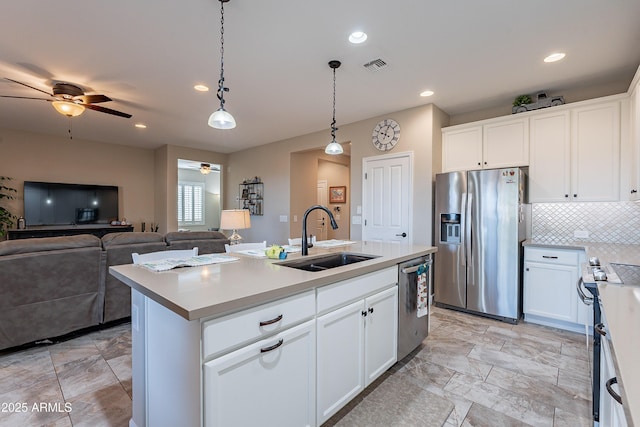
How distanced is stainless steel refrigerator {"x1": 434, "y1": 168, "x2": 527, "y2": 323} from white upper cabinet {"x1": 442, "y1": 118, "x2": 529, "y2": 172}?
12.3 inches

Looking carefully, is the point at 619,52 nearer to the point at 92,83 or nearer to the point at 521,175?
the point at 521,175

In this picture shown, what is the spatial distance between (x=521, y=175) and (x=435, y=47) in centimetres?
177

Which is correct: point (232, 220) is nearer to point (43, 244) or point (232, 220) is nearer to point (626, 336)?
point (43, 244)

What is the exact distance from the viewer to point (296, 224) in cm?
597

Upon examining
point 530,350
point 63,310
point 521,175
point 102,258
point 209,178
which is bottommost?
point 530,350

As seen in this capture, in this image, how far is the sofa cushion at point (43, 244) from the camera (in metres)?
2.42

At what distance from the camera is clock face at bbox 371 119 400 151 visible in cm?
423

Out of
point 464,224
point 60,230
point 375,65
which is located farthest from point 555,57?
point 60,230

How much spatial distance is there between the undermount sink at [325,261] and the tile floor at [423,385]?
91cm

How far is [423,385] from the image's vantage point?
2111 millimetres

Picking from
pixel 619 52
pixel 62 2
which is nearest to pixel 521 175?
pixel 619 52

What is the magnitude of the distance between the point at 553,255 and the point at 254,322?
334cm

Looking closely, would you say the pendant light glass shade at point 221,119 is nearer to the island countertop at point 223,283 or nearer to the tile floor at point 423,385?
the island countertop at point 223,283

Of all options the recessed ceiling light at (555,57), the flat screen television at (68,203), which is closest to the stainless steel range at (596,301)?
the recessed ceiling light at (555,57)
